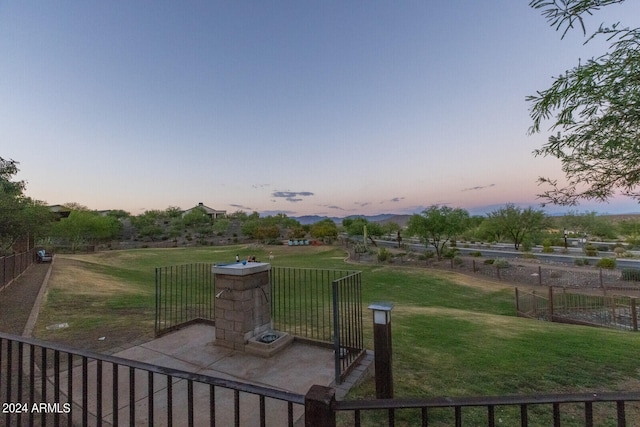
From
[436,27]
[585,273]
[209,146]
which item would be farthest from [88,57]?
[585,273]

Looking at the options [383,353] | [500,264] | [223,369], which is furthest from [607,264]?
[223,369]

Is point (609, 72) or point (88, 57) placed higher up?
point (88, 57)

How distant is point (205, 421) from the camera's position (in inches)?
111

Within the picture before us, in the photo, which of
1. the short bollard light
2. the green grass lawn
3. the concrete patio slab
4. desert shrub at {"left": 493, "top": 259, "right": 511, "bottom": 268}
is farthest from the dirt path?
desert shrub at {"left": 493, "top": 259, "right": 511, "bottom": 268}

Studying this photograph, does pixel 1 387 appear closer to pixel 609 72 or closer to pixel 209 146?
pixel 609 72

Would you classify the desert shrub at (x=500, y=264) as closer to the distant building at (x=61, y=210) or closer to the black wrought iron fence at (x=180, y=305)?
the black wrought iron fence at (x=180, y=305)

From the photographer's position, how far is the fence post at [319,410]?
1327 millimetres

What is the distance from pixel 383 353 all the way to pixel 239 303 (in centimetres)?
226

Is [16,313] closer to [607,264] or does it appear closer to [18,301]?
[18,301]

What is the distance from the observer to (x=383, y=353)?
3199mm

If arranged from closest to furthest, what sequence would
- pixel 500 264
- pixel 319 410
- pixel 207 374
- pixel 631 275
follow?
1. pixel 319 410
2. pixel 207 374
3. pixel 631 275
4. pixel 500 264

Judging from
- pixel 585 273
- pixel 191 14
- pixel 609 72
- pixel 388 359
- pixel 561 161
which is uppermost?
pixel 191 14

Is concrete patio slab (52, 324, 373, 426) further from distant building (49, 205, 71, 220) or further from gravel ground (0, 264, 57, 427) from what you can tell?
distant building (49, 205, 71, 220)

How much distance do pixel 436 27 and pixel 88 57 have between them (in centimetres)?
1364
